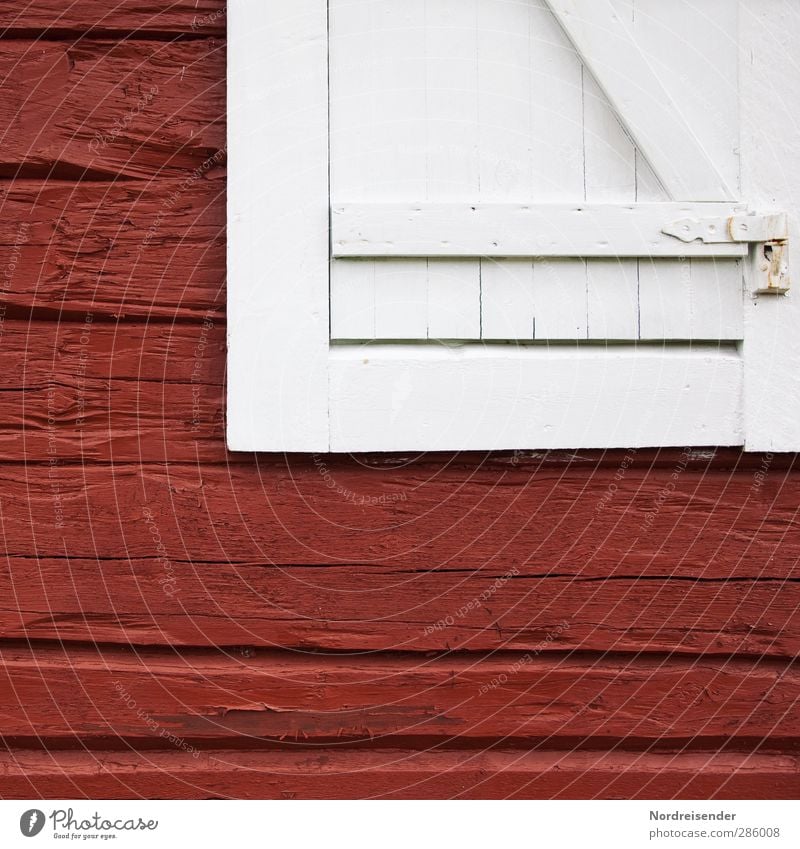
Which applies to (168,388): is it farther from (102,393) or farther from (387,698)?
(387,698)

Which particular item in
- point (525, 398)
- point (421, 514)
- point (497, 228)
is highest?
point (497, 228)

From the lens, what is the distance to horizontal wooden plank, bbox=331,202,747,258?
1.26m

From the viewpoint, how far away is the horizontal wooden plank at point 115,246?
1290 millimetres

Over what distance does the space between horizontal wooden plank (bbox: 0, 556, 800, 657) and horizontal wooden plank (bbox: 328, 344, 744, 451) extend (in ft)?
0.75

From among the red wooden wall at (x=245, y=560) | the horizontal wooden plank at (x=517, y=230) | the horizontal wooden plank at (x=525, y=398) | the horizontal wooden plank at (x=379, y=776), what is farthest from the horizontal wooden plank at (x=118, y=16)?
the horizontal wooden plank at (x=379, y=776)

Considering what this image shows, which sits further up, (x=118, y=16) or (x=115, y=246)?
(x=118, y=16)

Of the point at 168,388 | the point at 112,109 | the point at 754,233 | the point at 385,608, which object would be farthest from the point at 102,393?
the point at 754,233

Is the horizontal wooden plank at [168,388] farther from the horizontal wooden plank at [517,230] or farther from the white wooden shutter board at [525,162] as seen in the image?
the horizontal wooden plank at [517,230]

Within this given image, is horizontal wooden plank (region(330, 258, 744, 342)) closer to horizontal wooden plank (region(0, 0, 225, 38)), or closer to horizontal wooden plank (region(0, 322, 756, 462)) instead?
horizontal wooden plank (region(0, 322, 756, 462))

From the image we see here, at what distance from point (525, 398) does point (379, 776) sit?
67 centimetres

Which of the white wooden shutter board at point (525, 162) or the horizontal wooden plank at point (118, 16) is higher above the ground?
the horizontal wooden plank at point (118, 16)

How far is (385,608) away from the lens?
1302mm

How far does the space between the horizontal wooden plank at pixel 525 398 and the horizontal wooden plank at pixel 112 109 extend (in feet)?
1.45

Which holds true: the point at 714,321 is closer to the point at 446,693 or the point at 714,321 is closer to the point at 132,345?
the point at 446,693
